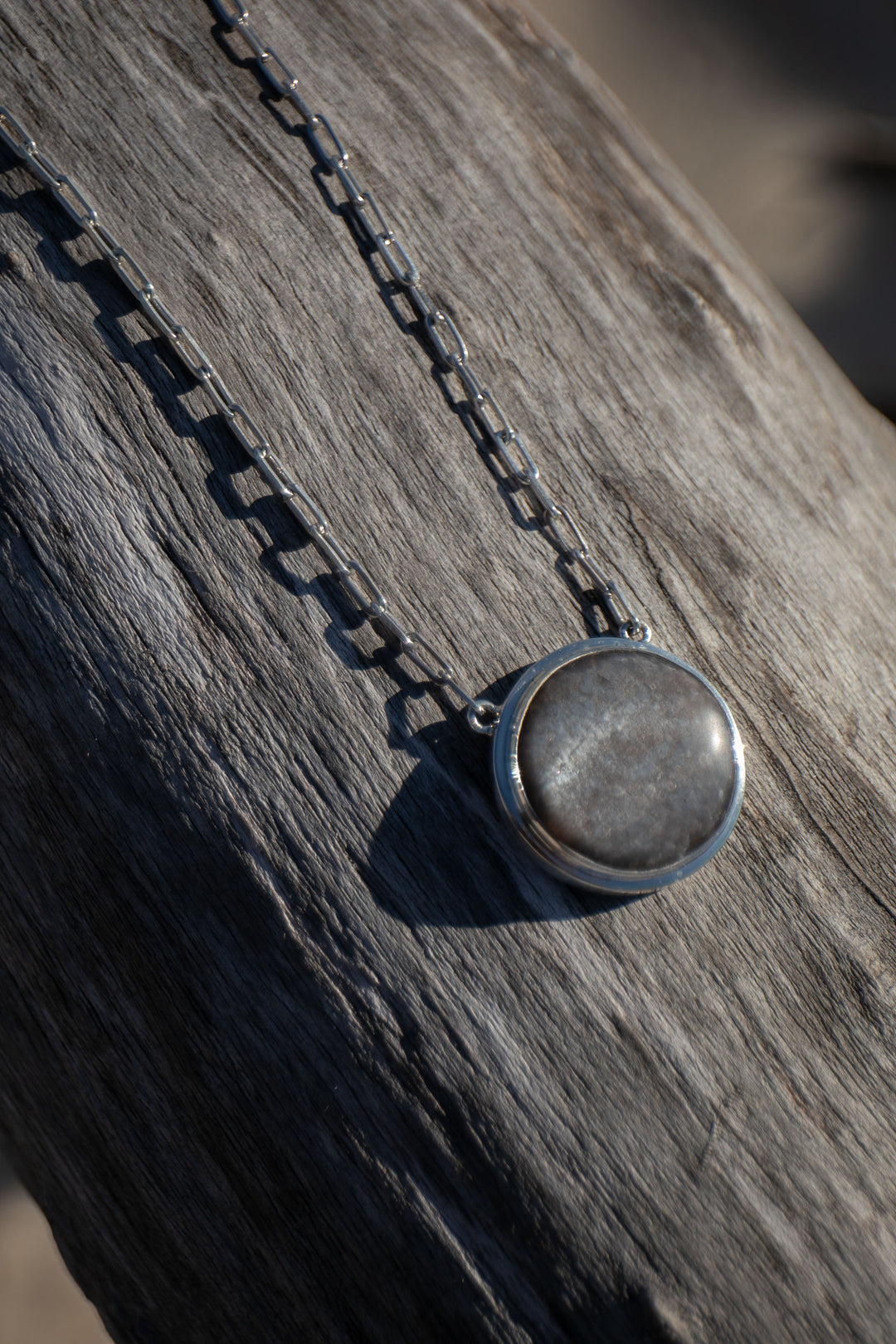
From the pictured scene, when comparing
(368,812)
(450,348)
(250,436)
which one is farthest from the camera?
(450,348)

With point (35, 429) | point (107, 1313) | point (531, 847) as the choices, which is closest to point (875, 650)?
point (531, 847)

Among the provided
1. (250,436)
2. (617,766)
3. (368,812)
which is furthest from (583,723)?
(250,436)

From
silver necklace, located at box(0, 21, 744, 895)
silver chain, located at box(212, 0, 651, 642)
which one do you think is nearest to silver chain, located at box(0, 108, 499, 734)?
silver necklace, located at box(0, 21, 744, 895)

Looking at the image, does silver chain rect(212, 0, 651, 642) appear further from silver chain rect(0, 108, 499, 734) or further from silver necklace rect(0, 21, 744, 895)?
silver chain rect(0, 108, 499, 734)

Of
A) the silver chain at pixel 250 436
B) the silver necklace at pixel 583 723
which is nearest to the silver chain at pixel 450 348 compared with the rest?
the silver necklace at pixel 583 723

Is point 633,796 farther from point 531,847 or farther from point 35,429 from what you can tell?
point 35,429

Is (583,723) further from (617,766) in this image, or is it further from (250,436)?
(250,436)

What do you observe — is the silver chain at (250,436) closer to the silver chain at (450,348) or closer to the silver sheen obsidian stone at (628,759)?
the silver sheen obsidian stone at (628,759)
